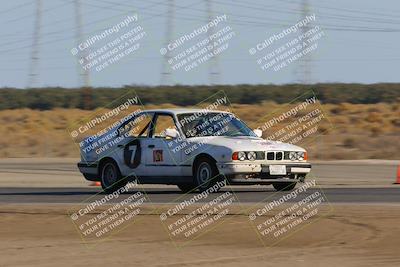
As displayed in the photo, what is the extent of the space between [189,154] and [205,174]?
502 mm

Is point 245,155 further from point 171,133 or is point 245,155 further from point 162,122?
point 162,122

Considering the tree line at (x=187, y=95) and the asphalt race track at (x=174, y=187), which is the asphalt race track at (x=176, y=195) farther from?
the tree line at (x=187, y=95)

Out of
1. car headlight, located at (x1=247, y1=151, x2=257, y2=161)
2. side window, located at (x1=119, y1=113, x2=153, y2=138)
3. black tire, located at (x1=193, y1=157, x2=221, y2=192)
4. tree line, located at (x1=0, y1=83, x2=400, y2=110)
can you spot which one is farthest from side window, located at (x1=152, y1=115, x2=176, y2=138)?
tree line, located at (x1=0, y1=83, x2=400, y2=110)

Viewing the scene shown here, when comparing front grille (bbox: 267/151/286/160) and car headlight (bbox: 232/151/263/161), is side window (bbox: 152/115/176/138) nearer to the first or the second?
car headlight (bbox: 232/151/263/161)

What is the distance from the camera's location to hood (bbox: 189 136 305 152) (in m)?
20.0

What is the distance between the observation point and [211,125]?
68.3ft

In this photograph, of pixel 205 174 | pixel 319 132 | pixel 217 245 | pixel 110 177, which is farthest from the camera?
pixel 319 132

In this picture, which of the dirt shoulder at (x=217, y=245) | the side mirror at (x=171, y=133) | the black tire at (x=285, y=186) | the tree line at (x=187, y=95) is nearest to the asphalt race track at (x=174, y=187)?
the black tire at (x=285, y=186)

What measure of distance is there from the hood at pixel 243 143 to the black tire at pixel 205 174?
35cm

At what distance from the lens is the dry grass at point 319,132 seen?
4380cm

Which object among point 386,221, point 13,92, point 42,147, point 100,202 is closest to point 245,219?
point 386,221

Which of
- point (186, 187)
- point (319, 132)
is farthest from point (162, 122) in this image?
point (319, 132)

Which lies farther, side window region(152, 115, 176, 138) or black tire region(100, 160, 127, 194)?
black tire region(100, 160, 127, 194)

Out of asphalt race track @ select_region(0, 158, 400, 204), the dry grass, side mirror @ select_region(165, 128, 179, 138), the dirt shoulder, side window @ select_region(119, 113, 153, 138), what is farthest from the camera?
the dry grass
